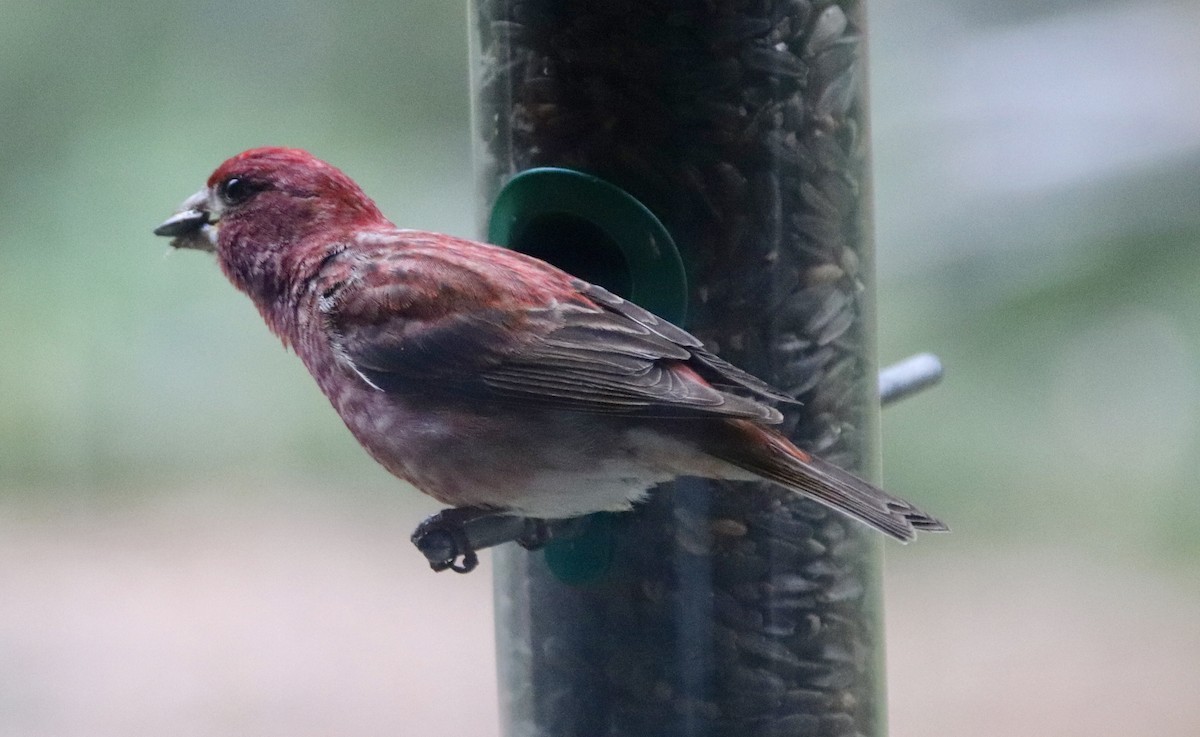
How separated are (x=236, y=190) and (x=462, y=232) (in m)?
1.68

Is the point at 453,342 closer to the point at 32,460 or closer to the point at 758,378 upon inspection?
the point at 758,378

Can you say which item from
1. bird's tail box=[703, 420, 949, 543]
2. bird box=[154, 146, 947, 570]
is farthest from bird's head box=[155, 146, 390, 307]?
bird's tail box=[703, 420, 949, 543]

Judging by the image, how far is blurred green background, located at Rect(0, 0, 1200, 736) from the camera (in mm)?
5039

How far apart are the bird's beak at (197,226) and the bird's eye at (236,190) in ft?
0.20

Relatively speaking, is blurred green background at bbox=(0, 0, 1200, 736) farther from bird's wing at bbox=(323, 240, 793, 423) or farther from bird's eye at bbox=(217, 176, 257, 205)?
bird's wing at bbox=(323, 240, 793, 423)

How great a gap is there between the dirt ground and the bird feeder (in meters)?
1.98

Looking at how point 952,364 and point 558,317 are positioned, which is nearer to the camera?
point 558,317

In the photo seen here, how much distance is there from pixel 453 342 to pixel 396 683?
247 cm

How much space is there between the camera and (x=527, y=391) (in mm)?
2938

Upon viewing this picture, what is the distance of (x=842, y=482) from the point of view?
2.78 metres

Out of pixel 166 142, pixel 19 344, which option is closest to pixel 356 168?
pixel 166 142

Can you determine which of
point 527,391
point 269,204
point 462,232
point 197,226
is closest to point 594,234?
point 527,391

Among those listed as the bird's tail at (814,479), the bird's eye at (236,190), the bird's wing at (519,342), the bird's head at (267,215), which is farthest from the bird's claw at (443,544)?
the bird's eye at (236,190)

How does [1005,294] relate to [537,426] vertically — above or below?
above
